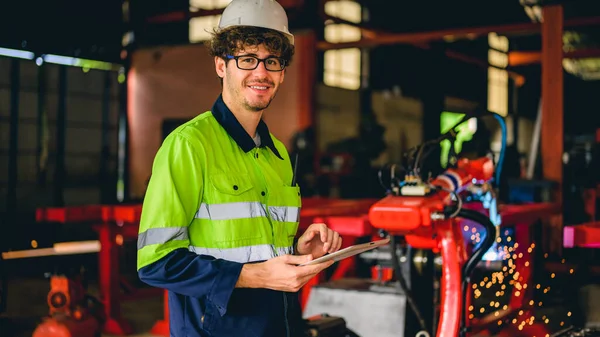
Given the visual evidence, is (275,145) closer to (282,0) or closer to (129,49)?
(282,0)

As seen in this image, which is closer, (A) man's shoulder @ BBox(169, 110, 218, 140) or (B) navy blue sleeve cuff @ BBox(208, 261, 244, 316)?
(B) navy blue sleeve cuff @ BBox(208, 261, 244, 316)

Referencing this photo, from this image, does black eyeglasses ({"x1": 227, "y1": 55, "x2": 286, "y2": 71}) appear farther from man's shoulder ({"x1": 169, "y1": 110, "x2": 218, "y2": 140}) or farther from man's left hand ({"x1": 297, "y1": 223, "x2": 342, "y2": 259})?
man's left hand ({"x1": 297, "y1": 223, "x2": 342, "y2": 259})

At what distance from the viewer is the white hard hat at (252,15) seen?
177cm

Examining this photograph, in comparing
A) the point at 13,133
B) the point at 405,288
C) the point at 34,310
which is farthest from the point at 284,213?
the point at 13,133

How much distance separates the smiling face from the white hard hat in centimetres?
7

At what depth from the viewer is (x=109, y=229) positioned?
17.4 feet

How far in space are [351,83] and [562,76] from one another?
30.5ft

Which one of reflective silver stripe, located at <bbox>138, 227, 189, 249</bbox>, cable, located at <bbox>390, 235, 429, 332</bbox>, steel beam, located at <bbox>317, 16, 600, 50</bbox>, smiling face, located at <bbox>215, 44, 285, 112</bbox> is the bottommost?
cable, located at <bbox>390, 235, 429, 332</bbox>

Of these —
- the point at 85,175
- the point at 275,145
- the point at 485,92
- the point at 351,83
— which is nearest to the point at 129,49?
the point at 85,175

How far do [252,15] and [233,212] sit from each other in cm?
47

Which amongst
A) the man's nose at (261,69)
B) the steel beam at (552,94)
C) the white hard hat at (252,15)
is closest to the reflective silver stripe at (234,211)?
the man's nose at (261,69)

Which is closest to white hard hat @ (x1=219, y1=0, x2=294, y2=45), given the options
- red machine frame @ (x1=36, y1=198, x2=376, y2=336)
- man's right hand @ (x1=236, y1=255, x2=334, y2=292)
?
man's right hand @ (x1=236, y1=255, x2=334, y2=292)

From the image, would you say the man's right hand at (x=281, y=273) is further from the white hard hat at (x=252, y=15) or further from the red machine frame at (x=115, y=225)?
the red machine frame at (x=115, y=225)

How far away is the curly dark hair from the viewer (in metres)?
1.74
